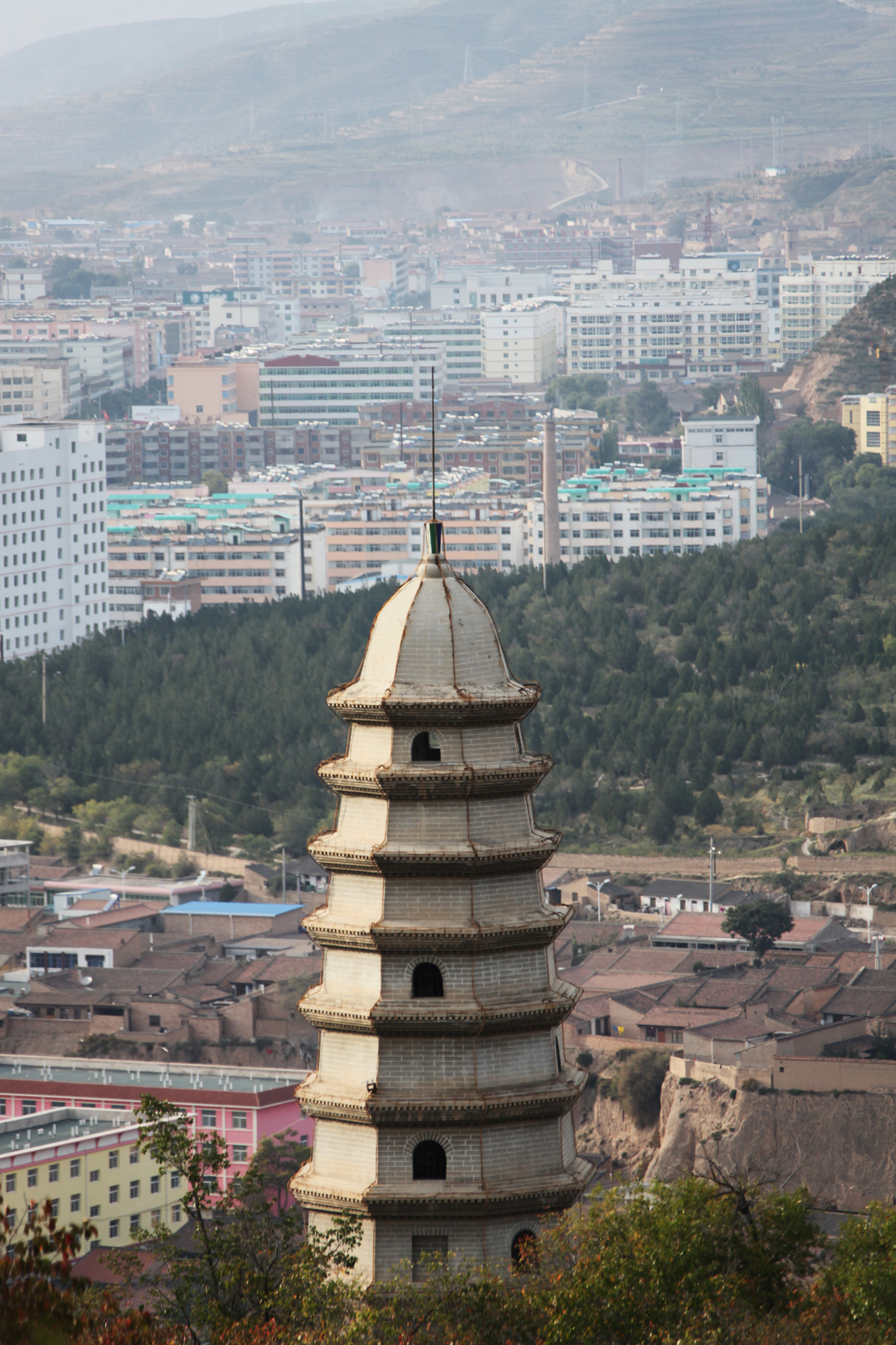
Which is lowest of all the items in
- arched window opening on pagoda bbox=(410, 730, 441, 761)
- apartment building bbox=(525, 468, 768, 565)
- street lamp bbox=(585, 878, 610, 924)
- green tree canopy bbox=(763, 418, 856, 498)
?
street lamp bbox=(585, 878, 610, 924)

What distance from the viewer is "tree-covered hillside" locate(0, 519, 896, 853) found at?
8925cm

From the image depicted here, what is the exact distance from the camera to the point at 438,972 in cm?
2264

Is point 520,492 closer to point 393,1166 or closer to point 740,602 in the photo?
point 740,602

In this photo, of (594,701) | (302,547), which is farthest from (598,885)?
(302,547)

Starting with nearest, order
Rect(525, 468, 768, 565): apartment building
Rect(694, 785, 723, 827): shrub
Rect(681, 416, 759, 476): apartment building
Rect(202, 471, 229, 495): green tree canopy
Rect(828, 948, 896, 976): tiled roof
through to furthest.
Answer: Rect(828, 948, 896, 976): tiled roof, Rect(694, 785, 723, 827): shrub, Rect(525, 468, 768, 565): apartment building, Rect(681, 416, 759, 476): apartment building, Rect(202, 471, 229, 495): green tree canopy

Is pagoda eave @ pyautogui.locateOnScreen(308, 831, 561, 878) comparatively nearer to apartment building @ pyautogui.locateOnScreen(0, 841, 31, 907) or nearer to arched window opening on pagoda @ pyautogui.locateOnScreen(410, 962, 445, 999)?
arched window opening on pagoda @ pyautogui.locateOnScreen(410, 962, 445, 999)

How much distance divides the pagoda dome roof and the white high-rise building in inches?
4248

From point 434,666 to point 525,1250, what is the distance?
461 cm

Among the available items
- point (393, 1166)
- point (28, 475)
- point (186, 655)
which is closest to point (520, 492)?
point (28, 475)

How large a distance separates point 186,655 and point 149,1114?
8686 cm

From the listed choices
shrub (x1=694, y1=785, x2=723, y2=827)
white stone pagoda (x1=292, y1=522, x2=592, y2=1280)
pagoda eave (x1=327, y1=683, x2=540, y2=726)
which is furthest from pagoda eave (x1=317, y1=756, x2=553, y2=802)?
shrub (x1=694, y1=785, x2=723, y2=827)

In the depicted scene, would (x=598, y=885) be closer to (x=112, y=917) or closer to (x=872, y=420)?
(x=112, y=917)

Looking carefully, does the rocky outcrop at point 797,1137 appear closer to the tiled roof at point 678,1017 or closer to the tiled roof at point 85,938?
the tiled roof at point 678,1017

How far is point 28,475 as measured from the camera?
132 m
